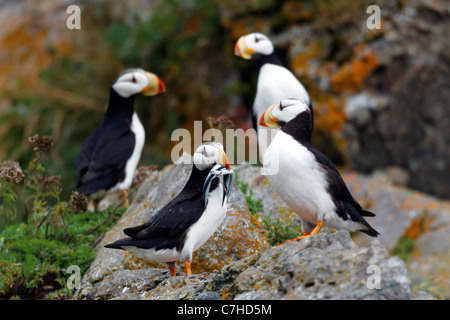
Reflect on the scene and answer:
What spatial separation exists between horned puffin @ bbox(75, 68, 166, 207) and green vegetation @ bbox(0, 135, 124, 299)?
1.89 feet

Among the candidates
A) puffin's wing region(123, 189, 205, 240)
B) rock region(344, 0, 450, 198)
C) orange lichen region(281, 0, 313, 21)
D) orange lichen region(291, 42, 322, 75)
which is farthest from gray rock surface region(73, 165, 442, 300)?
orange lichen region(281, 0, 313, 21)

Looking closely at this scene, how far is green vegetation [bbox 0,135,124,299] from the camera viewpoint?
521 cm

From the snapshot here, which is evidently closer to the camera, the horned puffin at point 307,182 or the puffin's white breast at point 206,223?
the puffin's white breast at point 206,223

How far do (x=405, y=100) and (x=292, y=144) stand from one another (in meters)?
4.75

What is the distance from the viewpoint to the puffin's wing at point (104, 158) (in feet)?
21.2

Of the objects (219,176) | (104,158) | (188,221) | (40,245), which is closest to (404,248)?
(104,158)

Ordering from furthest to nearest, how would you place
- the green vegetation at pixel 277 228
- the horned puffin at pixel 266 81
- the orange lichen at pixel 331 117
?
the orange lichen at pixel 331 117, the horned puffin at pixel 266 81, the green vegetation at pixel 277 228

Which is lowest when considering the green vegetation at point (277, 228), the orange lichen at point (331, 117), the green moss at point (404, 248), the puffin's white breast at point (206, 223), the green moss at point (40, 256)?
the green moss at point (404, 248)

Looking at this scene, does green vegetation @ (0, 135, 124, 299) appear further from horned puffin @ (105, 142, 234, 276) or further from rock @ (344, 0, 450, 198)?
rock @ (344, 0, 450, 198)

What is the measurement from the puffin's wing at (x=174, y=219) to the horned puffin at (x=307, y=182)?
1.89 ft

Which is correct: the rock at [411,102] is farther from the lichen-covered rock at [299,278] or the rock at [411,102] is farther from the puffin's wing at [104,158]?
the lichen-covered rock at [299,278]

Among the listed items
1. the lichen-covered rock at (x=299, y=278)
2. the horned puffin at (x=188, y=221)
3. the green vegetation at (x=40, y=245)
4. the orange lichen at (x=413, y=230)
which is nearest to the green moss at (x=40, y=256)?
the green vegetation at (x=40, y=245)
